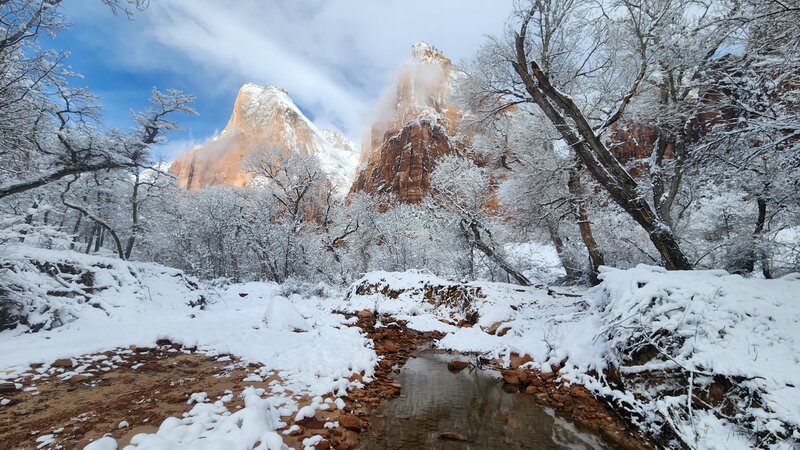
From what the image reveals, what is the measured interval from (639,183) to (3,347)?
1252cm

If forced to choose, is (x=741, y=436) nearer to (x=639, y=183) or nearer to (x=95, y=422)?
(x=639, y=183)

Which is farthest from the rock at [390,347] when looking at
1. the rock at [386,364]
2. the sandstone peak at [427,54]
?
the sandstone peak at [427,54]

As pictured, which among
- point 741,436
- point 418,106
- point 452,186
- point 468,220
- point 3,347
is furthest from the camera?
point 418,106

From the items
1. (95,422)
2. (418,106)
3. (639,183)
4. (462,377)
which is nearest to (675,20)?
(639,183)

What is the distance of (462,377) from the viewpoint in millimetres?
7207

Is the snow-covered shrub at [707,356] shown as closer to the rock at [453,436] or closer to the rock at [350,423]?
the rock at [453,436]

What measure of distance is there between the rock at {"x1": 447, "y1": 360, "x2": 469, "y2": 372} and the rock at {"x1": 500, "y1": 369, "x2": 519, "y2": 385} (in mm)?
952

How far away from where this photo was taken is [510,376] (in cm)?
683

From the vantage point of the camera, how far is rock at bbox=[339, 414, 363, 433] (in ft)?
14.8

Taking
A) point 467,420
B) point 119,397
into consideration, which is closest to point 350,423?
point 467,420

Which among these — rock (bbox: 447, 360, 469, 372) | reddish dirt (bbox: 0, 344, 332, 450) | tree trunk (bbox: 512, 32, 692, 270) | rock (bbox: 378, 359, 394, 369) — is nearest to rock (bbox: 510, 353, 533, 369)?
rock (bbox: 447, 360, 469, 372)

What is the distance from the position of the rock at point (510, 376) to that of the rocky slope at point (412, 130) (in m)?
42.4

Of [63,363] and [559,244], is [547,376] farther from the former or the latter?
[559,244]

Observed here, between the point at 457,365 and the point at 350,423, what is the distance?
3.87 meters
